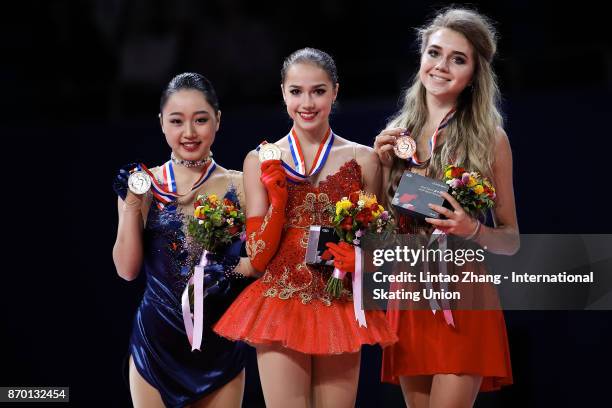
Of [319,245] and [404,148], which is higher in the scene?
[404,148]

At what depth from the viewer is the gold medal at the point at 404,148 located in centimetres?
306

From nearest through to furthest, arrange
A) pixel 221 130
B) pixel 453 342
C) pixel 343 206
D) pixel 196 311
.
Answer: pixel 343 206 → pixel 453 342 → pixel 196 311 → pixel 221 130

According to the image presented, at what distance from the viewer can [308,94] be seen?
9.89ft

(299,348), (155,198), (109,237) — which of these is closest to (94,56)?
(109,237)

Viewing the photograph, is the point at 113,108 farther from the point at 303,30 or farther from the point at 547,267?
the point at 547,267

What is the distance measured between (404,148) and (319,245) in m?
0.46

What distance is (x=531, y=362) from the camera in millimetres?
4719

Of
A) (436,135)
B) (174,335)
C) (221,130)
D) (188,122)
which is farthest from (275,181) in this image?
(221,130)

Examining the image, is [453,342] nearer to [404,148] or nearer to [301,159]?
[404,148]

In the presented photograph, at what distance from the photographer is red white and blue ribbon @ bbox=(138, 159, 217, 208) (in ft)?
10.6

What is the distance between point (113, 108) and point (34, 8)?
3.55 feet

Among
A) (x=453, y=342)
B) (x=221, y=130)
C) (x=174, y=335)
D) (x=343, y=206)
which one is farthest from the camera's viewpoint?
(x=221, y=130)

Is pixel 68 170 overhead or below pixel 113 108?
below

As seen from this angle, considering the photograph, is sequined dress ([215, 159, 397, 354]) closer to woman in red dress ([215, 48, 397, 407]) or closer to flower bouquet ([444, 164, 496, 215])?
woman in red dress ([215, 48, 397, 407])
